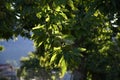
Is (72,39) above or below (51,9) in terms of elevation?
below

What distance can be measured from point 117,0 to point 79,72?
27505 millimetres

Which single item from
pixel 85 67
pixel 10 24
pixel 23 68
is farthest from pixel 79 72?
pixel 23 68

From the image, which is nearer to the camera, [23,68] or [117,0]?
[117,0]

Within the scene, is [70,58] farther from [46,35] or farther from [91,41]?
[91,41]

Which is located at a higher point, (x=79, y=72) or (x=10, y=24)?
(x=10, y=24)

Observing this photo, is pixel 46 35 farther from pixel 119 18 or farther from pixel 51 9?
pixel 119 18

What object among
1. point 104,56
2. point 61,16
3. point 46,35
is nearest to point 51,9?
point 61,16

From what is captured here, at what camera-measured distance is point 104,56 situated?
3167 cm

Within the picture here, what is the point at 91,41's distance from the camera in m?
29.6

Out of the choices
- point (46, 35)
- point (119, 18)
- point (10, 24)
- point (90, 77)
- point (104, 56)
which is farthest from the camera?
point (90, 77)

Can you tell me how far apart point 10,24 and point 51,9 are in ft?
16.7

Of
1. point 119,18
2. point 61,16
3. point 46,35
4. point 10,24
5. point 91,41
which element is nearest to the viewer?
point 46,35

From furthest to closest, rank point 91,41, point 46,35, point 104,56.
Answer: point 104,56
point 91,41
point 46,35

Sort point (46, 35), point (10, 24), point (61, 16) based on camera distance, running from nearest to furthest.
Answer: point (46, 35)
point (61, 16)
point (10, 24)
